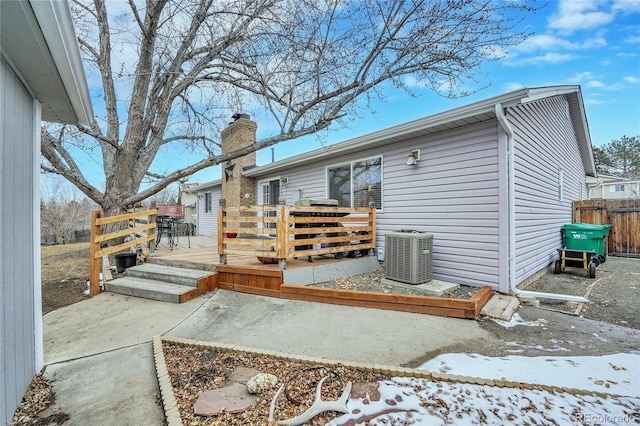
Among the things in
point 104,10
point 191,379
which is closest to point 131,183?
point 104,10

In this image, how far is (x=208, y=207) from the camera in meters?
13.3

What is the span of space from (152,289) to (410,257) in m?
4.16

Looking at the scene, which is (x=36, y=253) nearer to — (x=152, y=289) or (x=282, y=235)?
(x=152, y=289)

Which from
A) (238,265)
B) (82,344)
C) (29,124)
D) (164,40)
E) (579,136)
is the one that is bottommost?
(82,344)

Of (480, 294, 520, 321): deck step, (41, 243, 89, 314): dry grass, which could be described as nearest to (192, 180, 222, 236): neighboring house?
(41, 243, 89, 314): dry grass

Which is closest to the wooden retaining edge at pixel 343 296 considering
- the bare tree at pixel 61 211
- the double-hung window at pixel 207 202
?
the double-hung window at pixel 207 202

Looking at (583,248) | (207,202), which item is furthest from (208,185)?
(583,248)

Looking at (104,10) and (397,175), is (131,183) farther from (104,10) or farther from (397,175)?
(397,175)

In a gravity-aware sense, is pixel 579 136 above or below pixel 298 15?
below

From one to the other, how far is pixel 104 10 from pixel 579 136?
1318cm

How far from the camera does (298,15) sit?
5.94 meters

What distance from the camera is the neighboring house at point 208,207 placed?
Answer: 40.7 feet

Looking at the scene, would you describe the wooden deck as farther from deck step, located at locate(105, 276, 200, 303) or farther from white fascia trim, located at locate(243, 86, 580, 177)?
white fascia trim, located at locate(243, 86, 580, 177)

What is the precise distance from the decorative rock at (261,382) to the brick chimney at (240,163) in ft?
25.6
